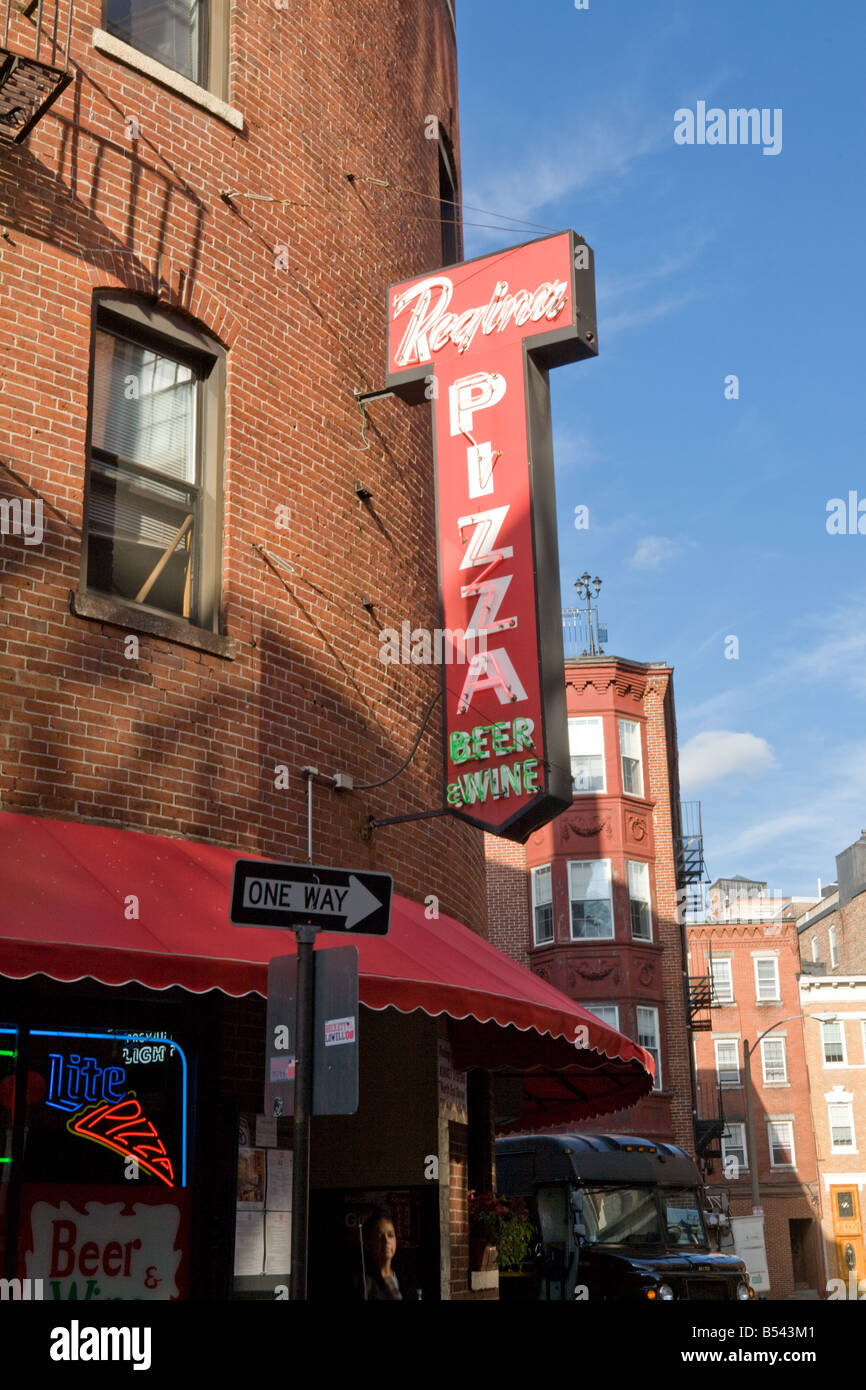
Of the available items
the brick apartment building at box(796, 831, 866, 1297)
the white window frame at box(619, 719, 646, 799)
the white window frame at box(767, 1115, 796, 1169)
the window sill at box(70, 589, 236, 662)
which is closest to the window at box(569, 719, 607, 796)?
the white window frame at box(619, 719, 646, 799)

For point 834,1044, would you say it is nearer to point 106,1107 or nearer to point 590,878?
point 590,878

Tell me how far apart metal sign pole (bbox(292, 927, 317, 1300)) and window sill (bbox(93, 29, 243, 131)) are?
725 centimetres

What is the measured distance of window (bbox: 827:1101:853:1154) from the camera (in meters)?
55.8

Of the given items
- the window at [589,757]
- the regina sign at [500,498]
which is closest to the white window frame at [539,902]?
the window at [589,757]

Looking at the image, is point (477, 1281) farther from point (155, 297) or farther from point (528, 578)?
point (155, 297)

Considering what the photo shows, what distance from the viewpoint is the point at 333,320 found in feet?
39.3

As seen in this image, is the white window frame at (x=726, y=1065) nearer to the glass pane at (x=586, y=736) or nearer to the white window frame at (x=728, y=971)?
the white window frame at (x=728, y=971)

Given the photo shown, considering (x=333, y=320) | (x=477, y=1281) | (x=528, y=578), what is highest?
(x=333, y=320)

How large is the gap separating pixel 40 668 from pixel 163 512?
1982 mm

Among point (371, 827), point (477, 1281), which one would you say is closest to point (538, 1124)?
point (477, 1281)

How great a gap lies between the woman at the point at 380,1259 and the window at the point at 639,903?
28156 mm

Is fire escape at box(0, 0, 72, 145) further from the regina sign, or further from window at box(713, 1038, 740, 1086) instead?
window at box(713, 1038, 740, 1086)
